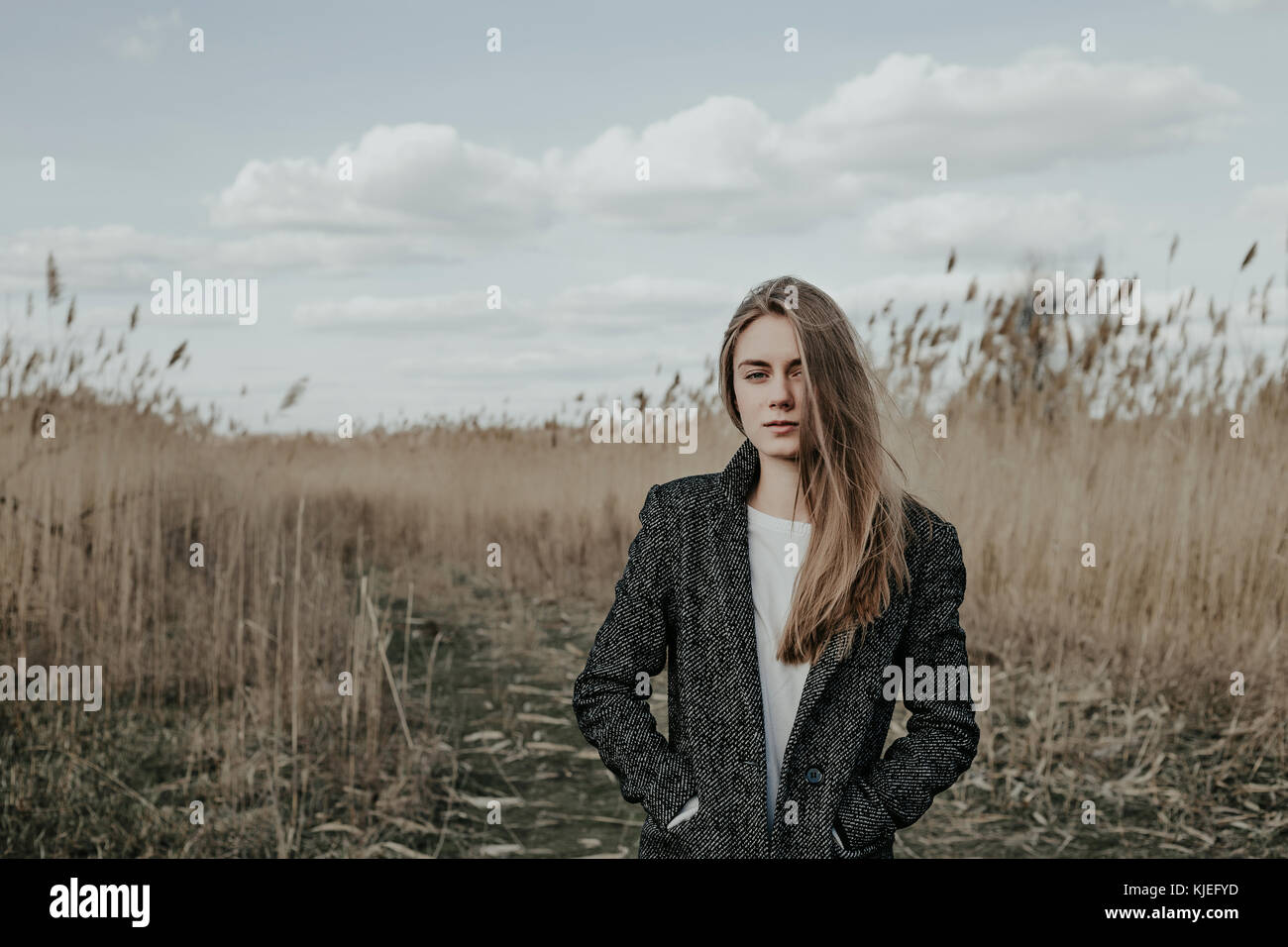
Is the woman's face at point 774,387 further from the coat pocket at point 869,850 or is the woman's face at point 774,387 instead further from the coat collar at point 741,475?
the coat pocket at point 869,850

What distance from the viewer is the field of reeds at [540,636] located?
3.53m

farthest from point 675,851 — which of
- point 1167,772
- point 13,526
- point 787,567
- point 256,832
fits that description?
point 13,526

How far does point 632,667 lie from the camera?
1.74m

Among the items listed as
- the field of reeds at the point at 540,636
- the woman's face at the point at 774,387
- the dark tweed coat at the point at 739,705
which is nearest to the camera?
the dark tweed coat at the point at 739,705

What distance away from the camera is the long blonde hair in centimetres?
166

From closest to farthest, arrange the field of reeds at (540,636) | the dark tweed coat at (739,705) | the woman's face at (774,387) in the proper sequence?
the dark tweed coat at (739,705) → the woman's face at (774,387) → the field of reeds at (540,636)

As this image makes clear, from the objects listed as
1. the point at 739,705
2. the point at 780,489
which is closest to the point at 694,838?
the point at 739,705

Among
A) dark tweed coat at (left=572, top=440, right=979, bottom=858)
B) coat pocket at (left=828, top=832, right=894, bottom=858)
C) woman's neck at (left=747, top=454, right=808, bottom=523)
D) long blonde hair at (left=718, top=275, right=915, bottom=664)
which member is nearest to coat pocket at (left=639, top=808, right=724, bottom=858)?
dark tweed coat at (left=572, top=440, right=979, bottom=858)

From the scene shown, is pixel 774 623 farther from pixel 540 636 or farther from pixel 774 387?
pixel 540 636

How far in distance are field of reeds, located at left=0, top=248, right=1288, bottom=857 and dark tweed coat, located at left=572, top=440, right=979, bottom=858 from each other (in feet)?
1.17

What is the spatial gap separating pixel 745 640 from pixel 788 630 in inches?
2.7

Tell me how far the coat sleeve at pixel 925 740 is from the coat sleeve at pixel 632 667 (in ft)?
1.00

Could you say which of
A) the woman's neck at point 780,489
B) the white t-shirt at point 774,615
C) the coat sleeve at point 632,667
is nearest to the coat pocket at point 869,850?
the white t-shirt at point 774,615

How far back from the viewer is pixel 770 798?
5.35 feet
